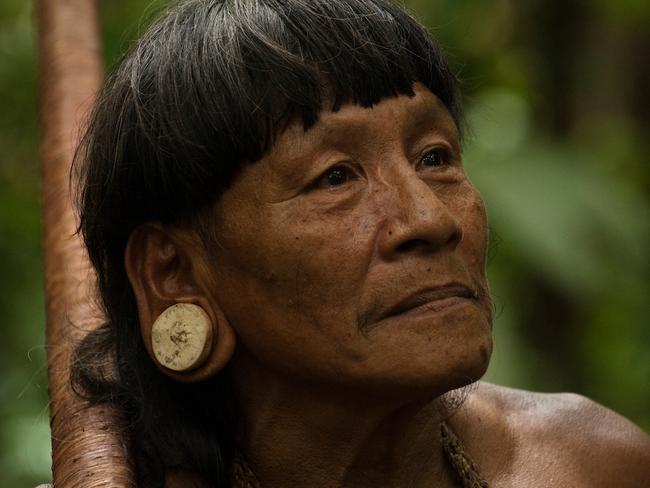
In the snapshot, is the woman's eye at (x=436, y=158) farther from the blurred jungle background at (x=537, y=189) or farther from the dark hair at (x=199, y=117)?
the blurred jungle background at (x=537, y=189)

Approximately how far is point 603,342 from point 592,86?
63.8 inches

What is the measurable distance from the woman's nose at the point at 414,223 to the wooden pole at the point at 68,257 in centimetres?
70

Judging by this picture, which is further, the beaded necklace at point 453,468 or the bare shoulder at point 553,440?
the bare shoulder at point 553,440

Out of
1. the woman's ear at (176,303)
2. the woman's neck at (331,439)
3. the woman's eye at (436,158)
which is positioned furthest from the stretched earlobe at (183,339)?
the woman's eye at (436,158)

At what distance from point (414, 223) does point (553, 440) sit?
866mm

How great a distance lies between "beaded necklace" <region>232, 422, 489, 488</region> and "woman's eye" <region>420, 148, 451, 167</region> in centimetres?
61

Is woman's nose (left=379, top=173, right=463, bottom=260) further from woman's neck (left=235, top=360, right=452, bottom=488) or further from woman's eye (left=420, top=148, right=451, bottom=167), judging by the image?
woman's neck (left=235, top=360, right=452, bottom=488)

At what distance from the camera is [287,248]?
2.30 metres

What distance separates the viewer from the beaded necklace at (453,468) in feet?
8.30

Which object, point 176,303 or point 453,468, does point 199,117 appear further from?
point 453,468

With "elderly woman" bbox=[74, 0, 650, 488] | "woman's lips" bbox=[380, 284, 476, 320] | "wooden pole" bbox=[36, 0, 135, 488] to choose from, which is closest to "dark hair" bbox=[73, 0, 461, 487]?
"elderly woman" bbox=[74, 0, 650, 488]

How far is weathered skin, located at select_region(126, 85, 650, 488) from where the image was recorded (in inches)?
88.9

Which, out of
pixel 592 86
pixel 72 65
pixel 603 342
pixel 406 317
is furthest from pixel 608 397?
pixel 406 317

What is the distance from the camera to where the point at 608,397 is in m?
6.67
